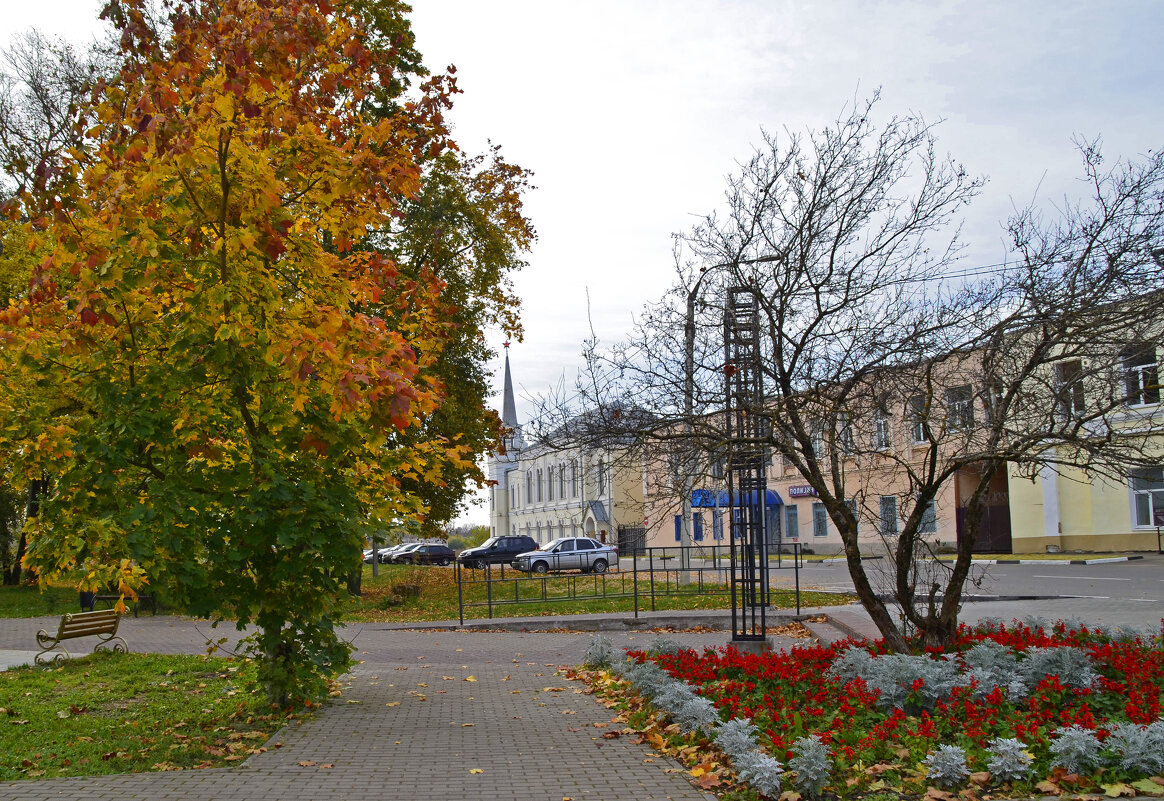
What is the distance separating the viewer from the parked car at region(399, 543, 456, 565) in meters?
58.6

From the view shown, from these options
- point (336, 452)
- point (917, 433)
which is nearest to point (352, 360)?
point (336, 452)

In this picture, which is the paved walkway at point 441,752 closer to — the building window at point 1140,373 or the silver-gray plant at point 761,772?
the silver-gray plant at point 761,772

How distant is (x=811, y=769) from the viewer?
545cm

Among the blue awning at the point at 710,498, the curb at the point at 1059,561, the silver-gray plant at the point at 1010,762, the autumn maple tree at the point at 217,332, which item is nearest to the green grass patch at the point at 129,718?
the autumn maple tree at the point at 217,332

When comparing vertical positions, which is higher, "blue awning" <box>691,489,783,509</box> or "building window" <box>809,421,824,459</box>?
"building window" <box>809,421,824,459</box>

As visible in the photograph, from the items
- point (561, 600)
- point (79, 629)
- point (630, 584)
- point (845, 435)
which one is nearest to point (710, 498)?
point (845, 435)

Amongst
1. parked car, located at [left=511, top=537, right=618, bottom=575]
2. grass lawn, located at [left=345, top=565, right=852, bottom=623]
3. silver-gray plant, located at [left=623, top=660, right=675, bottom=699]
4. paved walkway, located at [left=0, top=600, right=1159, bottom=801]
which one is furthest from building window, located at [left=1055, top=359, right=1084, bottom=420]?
parked car, located at [left=511, top=537, right=618, bottom=575]

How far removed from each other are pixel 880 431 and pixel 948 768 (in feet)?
14.8

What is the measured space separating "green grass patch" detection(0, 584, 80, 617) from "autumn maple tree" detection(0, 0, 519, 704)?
44.9 ft

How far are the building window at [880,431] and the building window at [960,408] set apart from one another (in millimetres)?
603

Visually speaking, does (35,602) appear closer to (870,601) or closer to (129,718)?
(129,718)

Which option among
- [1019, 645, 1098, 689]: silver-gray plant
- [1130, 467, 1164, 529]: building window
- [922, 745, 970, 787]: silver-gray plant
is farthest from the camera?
[1130, 467, 1164, 529]: building window

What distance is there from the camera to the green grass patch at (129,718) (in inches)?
262

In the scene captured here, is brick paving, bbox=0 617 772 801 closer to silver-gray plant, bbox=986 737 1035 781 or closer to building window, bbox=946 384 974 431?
silver-gray plant, bbox=986 737 1035 781
